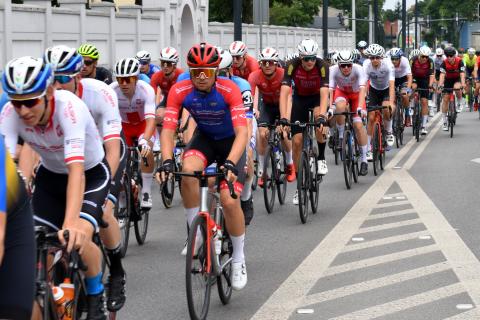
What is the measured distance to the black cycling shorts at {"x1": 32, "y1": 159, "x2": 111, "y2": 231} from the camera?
19.9 ft

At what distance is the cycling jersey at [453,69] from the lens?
82.9 ft

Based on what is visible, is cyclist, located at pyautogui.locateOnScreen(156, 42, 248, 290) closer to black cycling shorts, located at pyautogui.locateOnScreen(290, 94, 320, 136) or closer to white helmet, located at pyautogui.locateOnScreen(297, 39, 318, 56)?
white helmet, located at pyautogui.locateOnScreen(297, 39, 318, 56)

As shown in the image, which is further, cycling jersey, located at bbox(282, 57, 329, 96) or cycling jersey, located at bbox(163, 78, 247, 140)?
cycling jersey, located at bbox(282, 57, 329, 96)

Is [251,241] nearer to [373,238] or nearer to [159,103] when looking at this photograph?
[373,238]

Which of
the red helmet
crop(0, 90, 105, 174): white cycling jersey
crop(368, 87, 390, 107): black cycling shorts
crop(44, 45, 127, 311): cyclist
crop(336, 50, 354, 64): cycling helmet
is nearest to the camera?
crop(0, 90, 105, 174): white cycling jersey

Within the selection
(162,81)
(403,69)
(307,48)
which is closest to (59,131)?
(307,48)

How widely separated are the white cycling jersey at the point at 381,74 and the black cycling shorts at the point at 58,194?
38.5ft

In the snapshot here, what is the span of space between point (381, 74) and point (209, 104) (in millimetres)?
10055

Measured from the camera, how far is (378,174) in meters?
16.5

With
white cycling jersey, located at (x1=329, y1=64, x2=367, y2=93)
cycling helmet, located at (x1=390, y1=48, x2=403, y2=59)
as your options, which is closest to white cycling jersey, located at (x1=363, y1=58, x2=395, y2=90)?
white cycling jersey, located at (x1=329, y1=64, x2=367, y2=93)

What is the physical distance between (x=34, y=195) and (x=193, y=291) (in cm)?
124

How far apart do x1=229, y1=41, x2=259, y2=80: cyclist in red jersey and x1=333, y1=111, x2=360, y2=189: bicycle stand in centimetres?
135

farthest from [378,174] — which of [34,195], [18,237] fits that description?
[18,237]

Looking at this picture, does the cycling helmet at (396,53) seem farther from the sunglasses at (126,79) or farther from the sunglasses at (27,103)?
the sunglasses at (27,103)
